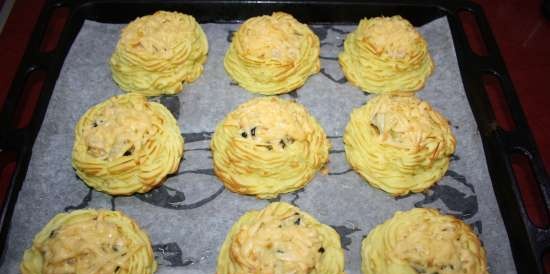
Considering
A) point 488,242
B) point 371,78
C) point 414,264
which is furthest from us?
point 371,78

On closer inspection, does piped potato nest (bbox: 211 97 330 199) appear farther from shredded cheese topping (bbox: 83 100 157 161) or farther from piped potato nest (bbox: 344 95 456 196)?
shredded cheese topping (bbox: 83 100 157 161)

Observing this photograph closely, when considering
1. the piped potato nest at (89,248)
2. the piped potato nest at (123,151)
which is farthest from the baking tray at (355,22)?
the piped potato nest at (123,151)

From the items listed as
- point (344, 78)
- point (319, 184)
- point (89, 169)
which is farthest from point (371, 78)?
point (89, 169)

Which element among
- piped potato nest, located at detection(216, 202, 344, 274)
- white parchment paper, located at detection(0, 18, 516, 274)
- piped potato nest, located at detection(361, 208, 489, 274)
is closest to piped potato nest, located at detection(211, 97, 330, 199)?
white parchment paper, located at detection(0, 18, 516, 274)

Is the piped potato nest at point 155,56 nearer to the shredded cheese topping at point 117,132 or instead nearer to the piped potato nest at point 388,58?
the shredded cheese topping at point 117,132

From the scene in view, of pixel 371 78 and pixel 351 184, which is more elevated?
pixel 371 78

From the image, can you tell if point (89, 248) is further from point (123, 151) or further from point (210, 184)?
point (210, 184)

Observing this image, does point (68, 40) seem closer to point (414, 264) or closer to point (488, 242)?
point (414, 264)
